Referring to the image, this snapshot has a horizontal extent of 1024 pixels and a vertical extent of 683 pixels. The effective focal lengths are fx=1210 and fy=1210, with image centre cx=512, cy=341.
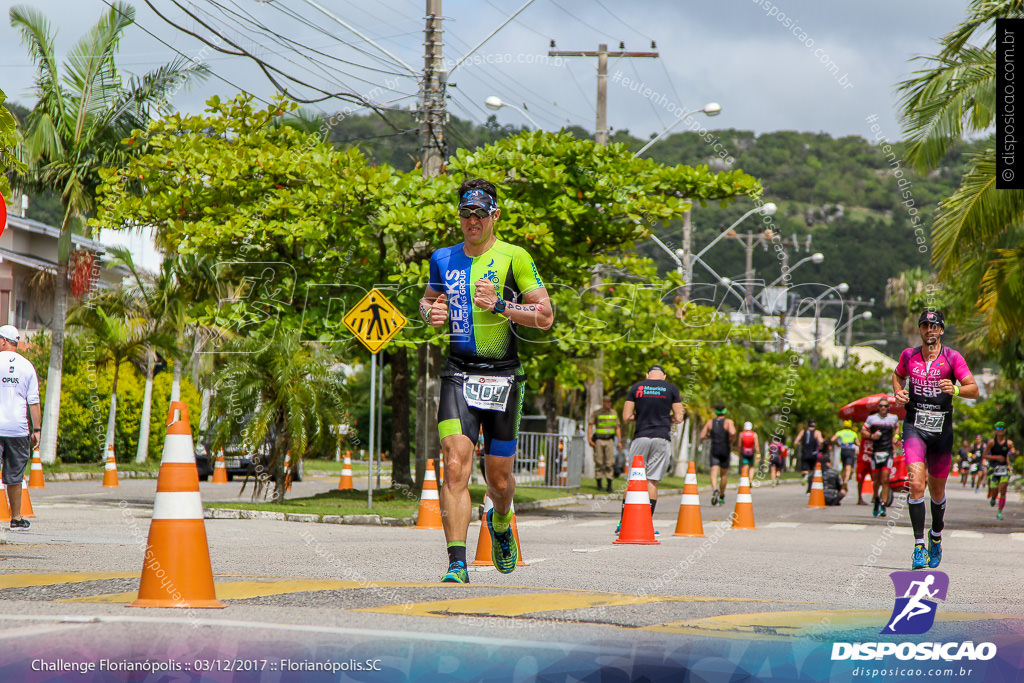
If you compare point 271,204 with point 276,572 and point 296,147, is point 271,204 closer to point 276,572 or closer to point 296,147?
point 296,147

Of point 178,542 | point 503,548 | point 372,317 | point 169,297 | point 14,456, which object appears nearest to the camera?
point 178,542

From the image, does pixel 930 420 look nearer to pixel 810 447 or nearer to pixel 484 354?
pixel 484 354

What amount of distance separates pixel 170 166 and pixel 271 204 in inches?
74.3

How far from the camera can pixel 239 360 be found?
56.5 feet

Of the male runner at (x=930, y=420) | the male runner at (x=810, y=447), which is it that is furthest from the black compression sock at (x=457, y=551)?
the male runner at (x=810, y=447)

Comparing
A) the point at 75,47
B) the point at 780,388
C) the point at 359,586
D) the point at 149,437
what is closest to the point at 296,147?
the point at 75,47

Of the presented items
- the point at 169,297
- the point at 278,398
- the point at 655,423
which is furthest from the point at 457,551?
the point at 169,297

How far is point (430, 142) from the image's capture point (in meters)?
19.3

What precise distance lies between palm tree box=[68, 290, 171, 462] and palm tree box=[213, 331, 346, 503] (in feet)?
49.6

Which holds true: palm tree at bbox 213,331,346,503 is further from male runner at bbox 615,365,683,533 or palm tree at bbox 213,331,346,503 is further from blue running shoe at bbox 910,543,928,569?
blue running shoe at bbox 910,543,928,569

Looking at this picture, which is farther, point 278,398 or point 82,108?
point 82,108

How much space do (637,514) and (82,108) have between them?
19.7m

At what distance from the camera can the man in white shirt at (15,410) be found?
1180cm

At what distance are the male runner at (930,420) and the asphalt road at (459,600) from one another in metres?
0.56
